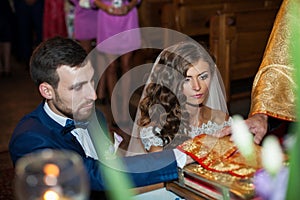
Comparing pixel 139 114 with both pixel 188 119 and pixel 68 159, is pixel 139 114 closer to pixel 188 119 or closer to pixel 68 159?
pixel 188 119

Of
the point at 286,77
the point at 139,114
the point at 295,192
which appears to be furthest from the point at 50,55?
the point at 295,192

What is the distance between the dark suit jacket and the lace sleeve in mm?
548

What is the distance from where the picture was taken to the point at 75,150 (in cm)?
196

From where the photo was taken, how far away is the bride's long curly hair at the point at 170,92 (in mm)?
2514

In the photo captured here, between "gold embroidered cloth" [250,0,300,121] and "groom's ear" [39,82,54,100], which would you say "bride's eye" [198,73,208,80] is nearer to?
"gold embroidered cloth" [250,0,300,121]

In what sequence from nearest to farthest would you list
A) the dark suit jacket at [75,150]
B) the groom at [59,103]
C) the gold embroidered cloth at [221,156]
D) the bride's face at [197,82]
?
the gold embroidered cloth at [221,156]
the dark suit jacket at [75,150]
the groom at [59,103]
the bride's face at [197,82]

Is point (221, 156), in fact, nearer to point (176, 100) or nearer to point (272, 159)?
point (272, 159)

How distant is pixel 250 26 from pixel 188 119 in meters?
3.17

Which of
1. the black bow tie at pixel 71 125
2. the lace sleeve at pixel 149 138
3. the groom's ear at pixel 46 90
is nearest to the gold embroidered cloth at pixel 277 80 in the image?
the lace sleeve at pixel 149 138

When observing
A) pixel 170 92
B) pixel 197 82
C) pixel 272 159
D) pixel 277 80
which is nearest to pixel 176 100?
pixel 170 92

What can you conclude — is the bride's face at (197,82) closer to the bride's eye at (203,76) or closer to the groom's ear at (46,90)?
the bride's eye at (203,76)

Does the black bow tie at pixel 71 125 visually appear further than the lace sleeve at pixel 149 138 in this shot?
No

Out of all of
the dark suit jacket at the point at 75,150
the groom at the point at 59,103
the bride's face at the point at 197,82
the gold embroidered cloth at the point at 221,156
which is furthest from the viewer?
the bride's face at the point at 197,82

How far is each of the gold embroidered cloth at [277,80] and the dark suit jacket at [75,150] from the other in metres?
0.83
